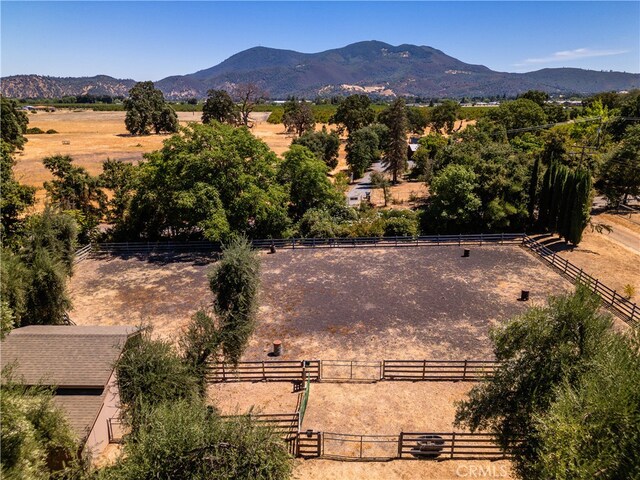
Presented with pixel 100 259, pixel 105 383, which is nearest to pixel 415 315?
pixel 105 383

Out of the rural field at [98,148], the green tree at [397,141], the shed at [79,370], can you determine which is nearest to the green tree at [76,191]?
the rural field at [98,148]

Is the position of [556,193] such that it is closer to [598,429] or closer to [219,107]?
[598,429]

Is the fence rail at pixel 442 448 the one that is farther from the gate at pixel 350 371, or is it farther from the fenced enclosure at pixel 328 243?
the fenced enclosure at pixel 328 243

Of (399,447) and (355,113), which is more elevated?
(355,113)

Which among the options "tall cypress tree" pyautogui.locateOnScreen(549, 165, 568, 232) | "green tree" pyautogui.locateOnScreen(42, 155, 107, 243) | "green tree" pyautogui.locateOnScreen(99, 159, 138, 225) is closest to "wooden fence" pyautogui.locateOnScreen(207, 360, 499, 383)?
"green tree" pyautogui.locateOnScreen(99, 159, 138, 225)

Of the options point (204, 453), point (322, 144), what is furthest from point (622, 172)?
point (204, 453)

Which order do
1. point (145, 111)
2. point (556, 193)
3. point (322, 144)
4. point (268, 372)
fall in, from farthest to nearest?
point (145, 111) < point (322, 144) < point (556, 193) < point (268, 372)

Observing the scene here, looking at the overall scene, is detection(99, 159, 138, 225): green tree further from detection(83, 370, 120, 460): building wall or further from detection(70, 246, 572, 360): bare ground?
detection(83, 370, 120, 460): building wall
